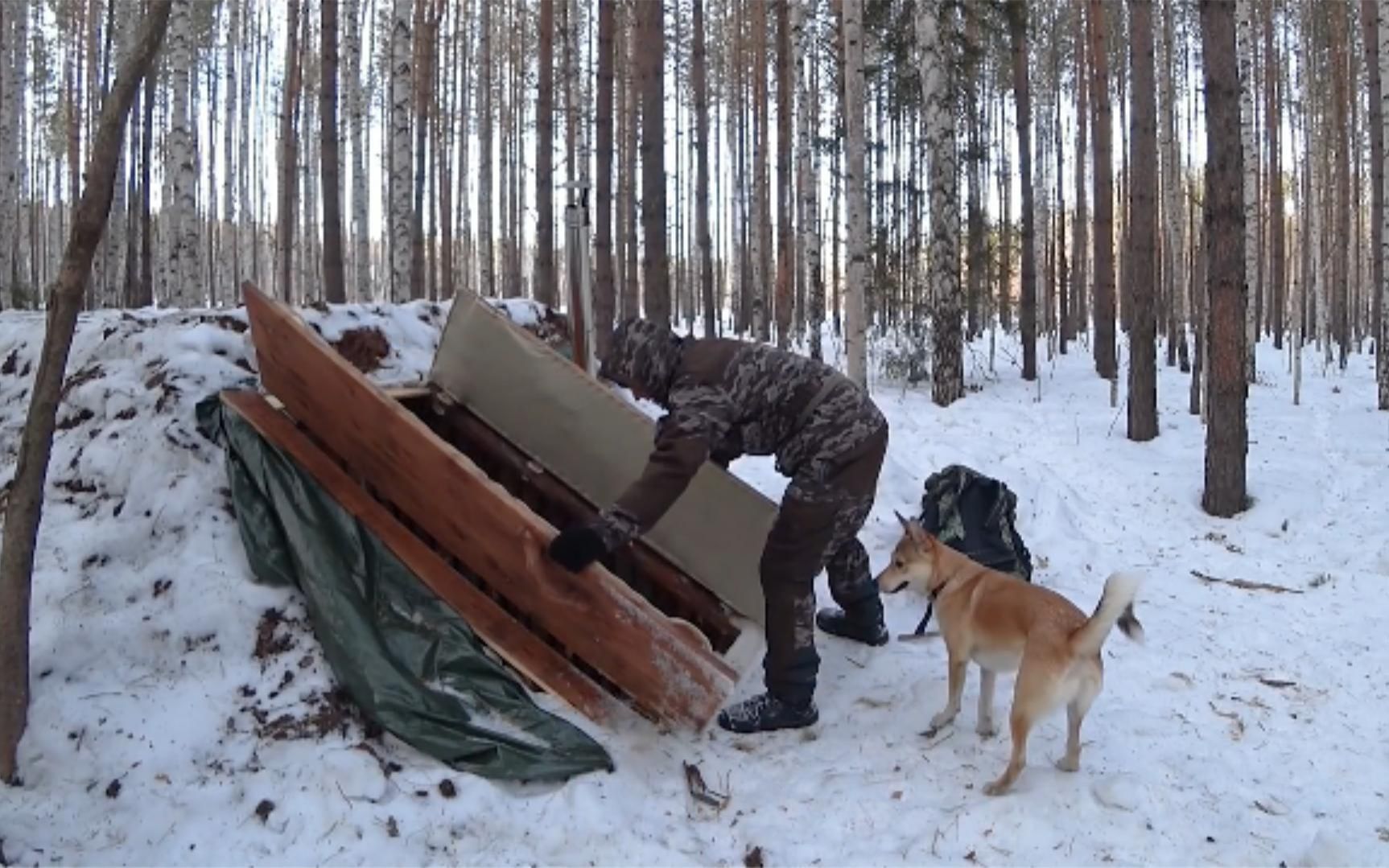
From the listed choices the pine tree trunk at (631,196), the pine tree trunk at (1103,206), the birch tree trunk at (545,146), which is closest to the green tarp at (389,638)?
the birch tree trunk at (545,146)

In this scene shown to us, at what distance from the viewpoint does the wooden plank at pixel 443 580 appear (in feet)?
13.2

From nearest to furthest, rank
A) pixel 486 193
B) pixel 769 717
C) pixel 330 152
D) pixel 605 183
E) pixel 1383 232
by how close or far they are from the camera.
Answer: pixel 769 717 → pixel 1383 232 → pixel 330 152 → pixel 605 183 → pixel 486 193

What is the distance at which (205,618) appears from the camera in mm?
4000

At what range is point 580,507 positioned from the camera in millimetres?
4848

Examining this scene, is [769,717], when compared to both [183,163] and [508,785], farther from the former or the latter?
[183,163]

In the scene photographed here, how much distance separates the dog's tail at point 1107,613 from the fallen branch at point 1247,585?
3306mm

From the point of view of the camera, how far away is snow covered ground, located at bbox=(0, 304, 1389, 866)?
329cm

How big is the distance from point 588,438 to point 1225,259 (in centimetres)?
558

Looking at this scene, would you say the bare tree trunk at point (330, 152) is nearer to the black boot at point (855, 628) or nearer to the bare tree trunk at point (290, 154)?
the bare tree trunk at point (290, 154)

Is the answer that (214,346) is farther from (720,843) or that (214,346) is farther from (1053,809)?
(1053,809)

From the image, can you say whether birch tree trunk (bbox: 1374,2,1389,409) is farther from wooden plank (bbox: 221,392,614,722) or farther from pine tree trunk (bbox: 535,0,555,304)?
wooden plank (bbox: 221,392,614,722)

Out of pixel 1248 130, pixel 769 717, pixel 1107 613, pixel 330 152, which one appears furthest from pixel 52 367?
pixel 1248 130

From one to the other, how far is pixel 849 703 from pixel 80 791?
293 cm

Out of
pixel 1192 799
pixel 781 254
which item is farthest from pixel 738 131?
pixel 1192 799
